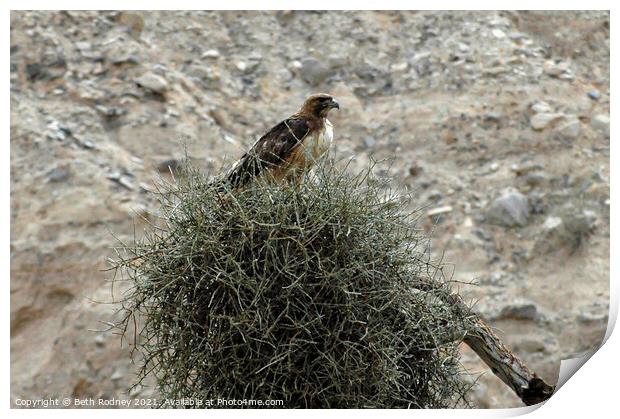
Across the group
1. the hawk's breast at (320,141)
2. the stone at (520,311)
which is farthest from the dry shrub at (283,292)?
the stone at (520,311)

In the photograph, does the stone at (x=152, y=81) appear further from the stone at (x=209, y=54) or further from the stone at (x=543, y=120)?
the stone at (x=543, y=120)

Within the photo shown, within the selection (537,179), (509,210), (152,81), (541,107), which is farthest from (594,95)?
(152,81)

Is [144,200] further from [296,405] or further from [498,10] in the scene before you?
[296,405]

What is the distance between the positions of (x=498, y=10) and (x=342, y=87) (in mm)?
737

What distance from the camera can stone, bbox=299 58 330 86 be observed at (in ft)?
13.4

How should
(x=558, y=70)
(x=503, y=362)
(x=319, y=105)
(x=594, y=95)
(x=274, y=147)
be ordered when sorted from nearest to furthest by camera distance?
(x=503, y=362), (x=274, y=147), (x=319, y=105), (x=594, y=95), (x=558, y=70)

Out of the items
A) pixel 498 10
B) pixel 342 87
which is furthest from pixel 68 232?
pixel 498 10

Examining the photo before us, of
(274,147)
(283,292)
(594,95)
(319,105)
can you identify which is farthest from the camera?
(594,95)

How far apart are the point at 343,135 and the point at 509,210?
2.55ft

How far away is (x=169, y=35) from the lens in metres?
4.00

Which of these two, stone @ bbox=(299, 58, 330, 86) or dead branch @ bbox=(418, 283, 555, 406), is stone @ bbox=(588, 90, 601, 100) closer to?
stone @ bbox=(299, 58, 330, 86)

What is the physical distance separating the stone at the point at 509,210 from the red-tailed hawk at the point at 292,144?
5.95 feet

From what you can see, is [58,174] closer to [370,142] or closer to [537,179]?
[370,142]

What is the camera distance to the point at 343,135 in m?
4.09
